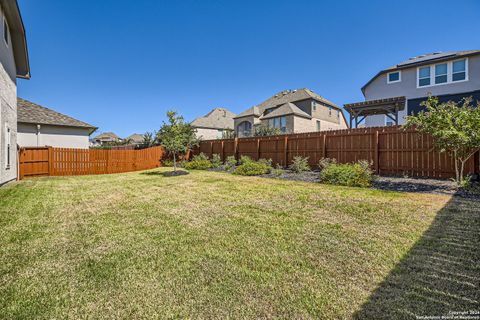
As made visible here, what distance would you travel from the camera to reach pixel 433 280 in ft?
7.99

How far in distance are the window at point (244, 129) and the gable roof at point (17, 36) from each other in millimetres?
23365

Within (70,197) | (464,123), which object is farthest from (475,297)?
(70,197)

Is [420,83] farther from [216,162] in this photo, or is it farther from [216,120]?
[216,120]

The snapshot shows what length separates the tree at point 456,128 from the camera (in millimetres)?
6594

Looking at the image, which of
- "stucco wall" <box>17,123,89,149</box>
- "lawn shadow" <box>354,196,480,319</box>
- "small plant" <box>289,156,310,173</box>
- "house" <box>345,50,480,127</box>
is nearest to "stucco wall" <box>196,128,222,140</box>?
"stucco wall" <box>17,123,89,149</box>

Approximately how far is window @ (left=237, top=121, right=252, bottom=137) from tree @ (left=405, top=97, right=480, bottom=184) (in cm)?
2538

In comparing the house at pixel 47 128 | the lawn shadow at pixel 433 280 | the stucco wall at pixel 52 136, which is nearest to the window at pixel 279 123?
the house at pixel 47 128

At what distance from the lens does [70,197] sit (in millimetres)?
6840

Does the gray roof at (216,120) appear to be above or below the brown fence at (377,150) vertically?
above

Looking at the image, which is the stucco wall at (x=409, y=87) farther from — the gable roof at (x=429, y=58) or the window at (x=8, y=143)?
the window at (x=8, y=143)

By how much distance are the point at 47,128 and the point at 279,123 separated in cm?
2196

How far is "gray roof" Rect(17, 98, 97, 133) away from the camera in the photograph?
14496mm

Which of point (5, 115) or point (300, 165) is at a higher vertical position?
point (5, 115)

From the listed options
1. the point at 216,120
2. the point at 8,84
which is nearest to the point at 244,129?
the point at 216,120
